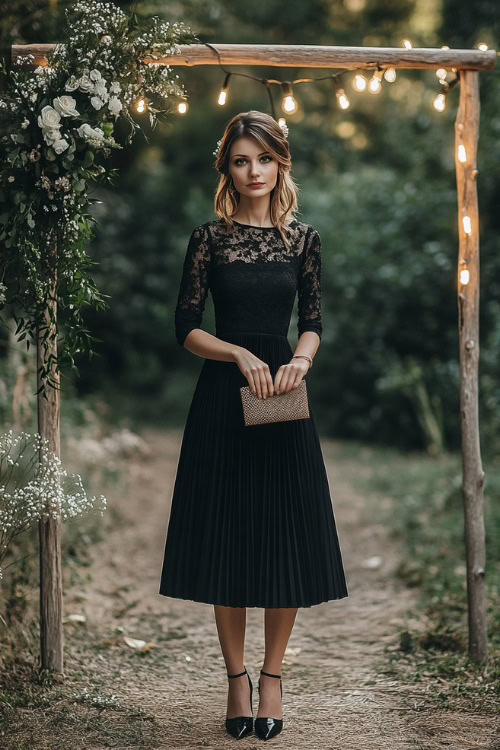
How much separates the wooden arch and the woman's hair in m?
0.53

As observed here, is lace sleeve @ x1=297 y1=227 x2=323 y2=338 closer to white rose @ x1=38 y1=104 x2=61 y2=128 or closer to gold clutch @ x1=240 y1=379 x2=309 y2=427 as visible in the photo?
gold clutch @ x1=240 y1=379 x2=309 y2=427

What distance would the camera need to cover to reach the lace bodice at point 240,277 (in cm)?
338

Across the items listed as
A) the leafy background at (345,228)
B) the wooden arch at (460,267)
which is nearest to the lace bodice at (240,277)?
the wooden arch at (460,267)

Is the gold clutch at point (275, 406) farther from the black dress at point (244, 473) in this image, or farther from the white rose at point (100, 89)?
the white rose at point (100, 89)

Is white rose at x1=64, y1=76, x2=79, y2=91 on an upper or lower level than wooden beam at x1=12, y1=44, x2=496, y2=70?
lower

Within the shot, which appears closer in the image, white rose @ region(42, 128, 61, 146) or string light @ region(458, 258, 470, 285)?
white rose @ region(42, 128, 61, 146)

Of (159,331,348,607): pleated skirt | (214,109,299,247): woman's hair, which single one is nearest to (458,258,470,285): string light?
(214,109,299,247): woman's hair

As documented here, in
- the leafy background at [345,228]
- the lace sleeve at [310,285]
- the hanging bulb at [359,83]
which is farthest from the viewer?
the leafy background at [345,228]

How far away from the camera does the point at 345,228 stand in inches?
456

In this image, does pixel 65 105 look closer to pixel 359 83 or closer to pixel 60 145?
pixel 60 145

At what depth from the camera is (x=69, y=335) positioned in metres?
3.59

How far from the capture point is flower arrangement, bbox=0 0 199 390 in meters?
3.40

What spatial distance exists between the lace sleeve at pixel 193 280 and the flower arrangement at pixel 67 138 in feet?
1.39

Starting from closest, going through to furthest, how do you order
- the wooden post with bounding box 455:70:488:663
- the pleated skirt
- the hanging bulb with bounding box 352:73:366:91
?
the pleated skirt < the hanging bulb with bounding box 352:73:366:91 < the wooden post with bounding box 455:70:488:663
